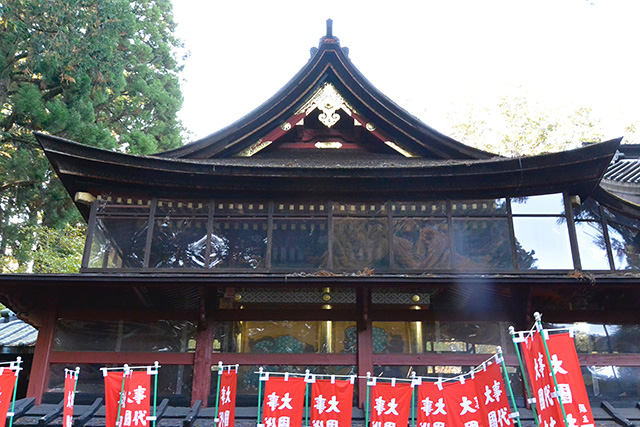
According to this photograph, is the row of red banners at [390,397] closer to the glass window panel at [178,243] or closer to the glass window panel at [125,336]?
the glass window panel at [125,336]

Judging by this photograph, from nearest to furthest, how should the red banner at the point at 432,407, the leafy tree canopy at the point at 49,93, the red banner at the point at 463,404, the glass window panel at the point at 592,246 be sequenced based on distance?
1. the red banner at the point at 463,404
2. the red banner at the point at 432,407
3. the glass window panel at the point at 592,246
4. the leafy tree canopy at the point at 49,93

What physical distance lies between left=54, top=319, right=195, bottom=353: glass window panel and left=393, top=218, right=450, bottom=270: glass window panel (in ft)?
14.9

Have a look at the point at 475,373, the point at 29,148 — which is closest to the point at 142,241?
the point at 475,373

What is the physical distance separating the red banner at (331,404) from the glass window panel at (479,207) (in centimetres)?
493

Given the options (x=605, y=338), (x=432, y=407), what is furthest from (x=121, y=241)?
(x=605, y=338)

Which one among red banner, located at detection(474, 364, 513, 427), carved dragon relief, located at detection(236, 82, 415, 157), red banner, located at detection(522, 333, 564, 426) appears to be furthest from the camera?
carved dragon relief, located at detection(236, 82, 415, 157)

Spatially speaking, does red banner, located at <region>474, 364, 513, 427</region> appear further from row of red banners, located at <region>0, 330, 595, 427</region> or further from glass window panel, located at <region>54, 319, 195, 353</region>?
glass window panel, located at <region>54, 319, 195, 353</region>

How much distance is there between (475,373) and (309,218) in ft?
16.5

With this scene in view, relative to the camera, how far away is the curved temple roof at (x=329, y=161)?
37.1 ft

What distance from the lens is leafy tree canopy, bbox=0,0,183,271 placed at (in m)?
17.2

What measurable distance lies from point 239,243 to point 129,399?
160 inches

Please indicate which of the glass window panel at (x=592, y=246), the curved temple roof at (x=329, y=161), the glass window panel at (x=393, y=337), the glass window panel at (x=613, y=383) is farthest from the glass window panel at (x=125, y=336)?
the glass window panel at (x=592, y=246)

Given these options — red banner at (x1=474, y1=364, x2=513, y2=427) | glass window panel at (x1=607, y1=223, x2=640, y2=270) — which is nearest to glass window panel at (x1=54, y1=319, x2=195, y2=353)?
red banner at (x1=474, y1=364, x2=513, y2=427)

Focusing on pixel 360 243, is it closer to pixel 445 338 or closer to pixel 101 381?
pixel 445 338
